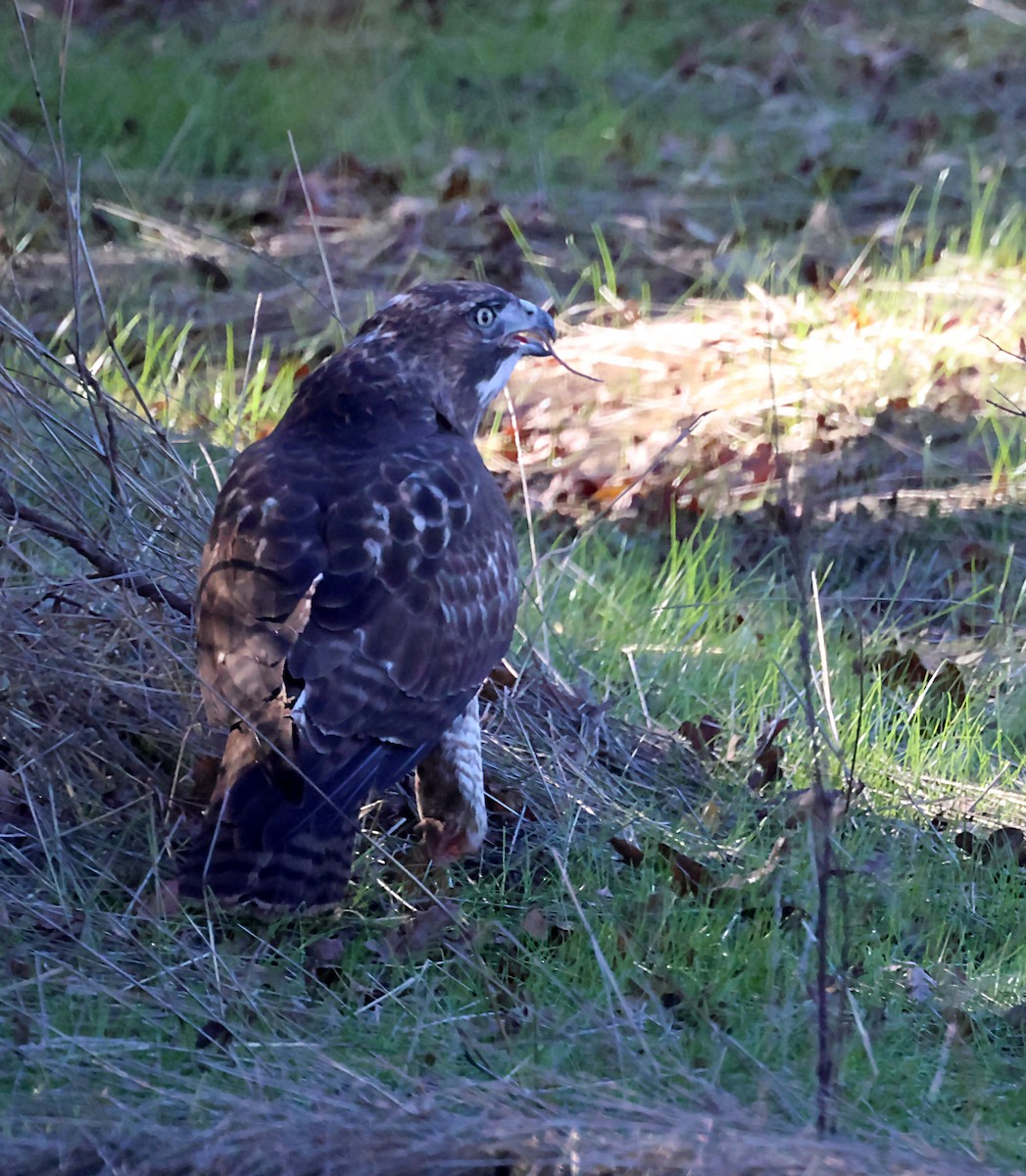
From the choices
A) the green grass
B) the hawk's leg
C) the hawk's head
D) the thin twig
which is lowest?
the hawk's leg

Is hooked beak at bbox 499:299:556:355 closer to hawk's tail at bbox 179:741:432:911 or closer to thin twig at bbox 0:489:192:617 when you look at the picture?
thin twig at bbox 0:489:192:617

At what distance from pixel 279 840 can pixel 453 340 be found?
1.33 meters

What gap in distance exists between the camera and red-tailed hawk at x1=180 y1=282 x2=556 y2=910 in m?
2.98

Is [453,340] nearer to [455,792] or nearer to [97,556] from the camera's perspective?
[97,556]

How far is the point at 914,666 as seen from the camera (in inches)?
181

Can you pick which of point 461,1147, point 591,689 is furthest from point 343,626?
point 591,689

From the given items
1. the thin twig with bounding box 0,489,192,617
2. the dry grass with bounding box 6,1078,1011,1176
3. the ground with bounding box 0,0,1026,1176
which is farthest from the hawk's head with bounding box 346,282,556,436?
the dry grass with bounding box 6,1078,1011,1176

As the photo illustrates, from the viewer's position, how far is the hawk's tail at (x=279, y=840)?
294cm

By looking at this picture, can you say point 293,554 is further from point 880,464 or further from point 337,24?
A: point 337,24

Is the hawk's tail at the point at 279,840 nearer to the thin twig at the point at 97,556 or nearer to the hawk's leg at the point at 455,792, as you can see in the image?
the hawk's leg at the point at 455,792

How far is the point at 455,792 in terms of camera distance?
3488 mm

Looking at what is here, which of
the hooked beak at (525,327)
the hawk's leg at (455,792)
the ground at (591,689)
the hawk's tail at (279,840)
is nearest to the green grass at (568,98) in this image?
the ground at (591,689)

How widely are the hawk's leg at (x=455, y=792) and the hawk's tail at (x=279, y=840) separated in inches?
18.7

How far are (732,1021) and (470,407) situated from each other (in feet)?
5.11
